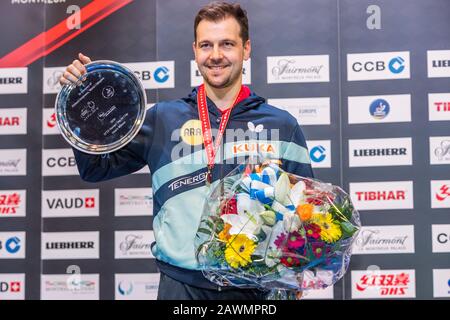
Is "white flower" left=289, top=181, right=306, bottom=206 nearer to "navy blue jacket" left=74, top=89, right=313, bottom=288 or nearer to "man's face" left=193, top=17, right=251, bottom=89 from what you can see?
"navy blue jacket" left=74, top=89, right=313, bottom=288

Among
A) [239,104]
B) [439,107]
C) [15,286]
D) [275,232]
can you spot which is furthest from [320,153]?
[275,232]

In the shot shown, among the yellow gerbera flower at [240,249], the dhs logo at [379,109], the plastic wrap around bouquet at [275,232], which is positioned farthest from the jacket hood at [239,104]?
the dhs logo at [379,109]

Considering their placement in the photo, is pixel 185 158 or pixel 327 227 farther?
pixel 185 158

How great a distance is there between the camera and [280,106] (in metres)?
4.22

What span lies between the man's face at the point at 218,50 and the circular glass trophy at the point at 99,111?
0.96 ft

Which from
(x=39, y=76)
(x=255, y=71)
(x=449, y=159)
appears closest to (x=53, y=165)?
(x=39, y=76)

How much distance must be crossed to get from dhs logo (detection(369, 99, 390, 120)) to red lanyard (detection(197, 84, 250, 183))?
165cm

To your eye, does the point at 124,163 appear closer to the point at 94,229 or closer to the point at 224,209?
the point at 224,209

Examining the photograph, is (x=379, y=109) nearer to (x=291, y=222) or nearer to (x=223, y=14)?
(x=223, y=14)

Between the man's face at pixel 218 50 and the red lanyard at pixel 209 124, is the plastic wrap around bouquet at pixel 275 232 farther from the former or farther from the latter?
the man's face at pixel 218 50

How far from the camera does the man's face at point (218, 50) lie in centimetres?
260

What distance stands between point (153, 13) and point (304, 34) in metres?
1.04

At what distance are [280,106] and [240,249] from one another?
96.4 inches

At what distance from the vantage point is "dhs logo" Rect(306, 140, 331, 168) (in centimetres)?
417
